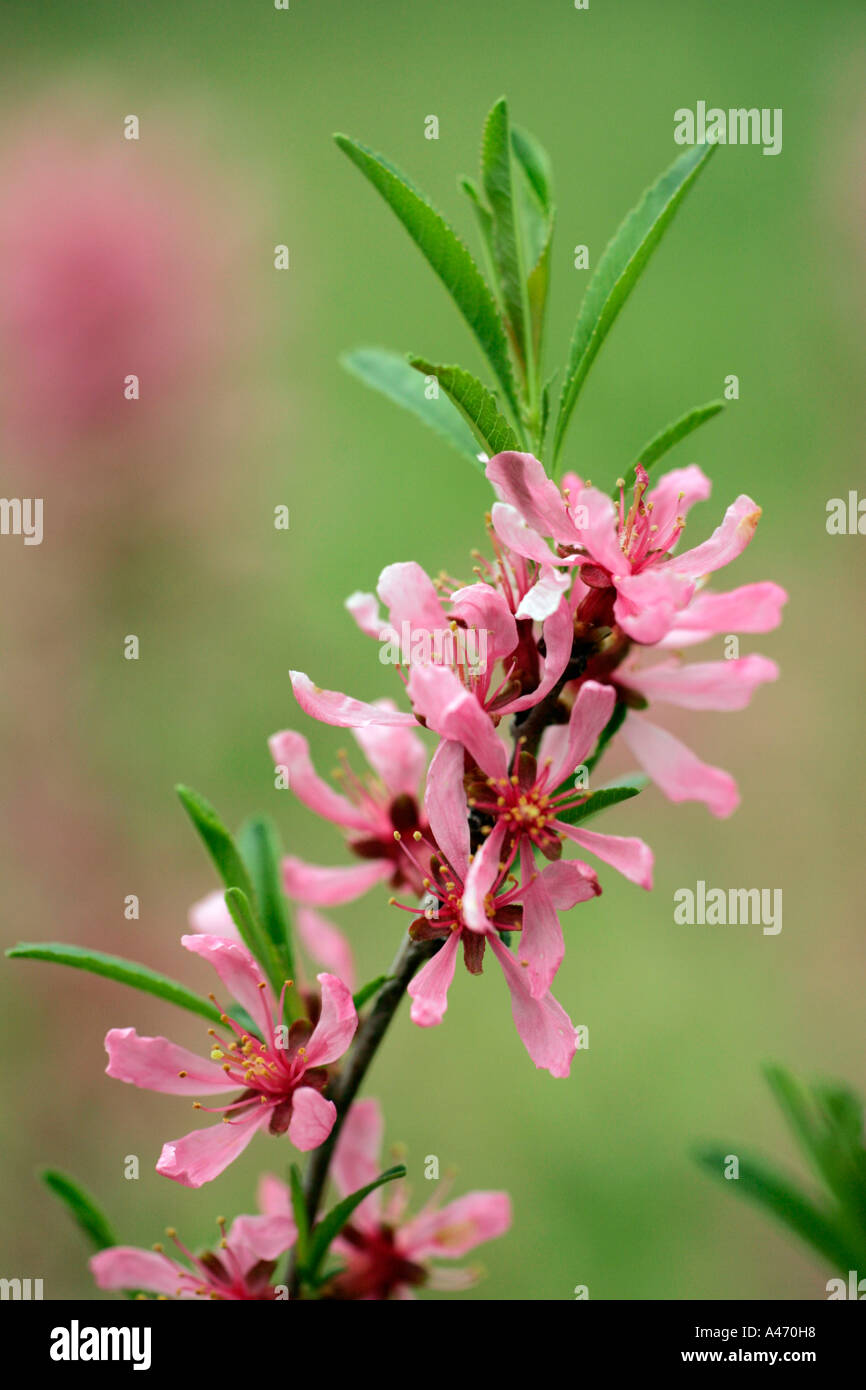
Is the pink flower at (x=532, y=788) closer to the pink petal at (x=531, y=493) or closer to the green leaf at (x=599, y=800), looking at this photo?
the green leaf at (x=599, y=800)

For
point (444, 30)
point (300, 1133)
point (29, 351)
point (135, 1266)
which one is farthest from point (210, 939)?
point (444, 30)

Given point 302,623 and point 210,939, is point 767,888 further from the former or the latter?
point 210,939

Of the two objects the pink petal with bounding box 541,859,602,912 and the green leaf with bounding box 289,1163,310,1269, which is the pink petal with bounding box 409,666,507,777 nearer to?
the pink petal with bounding box 541,859,602,912

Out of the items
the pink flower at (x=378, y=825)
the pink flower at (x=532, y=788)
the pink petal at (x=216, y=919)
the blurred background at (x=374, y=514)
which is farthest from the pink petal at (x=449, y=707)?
the blurred background at (x=374, y=514)

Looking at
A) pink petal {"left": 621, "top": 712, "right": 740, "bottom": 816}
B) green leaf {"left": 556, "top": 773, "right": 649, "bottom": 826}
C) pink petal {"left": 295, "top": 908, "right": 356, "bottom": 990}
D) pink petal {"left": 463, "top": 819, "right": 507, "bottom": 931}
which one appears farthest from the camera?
pink petal {"left": 295, "top": 908, "right": 356, "bottom": 990}

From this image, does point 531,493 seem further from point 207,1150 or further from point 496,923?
point 207,1150

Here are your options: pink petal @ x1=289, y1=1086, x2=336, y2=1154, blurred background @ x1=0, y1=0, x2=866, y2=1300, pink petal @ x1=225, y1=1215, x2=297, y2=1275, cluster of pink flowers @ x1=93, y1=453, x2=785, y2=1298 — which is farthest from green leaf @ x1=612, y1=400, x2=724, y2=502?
blurred background @ x1=0, y1=0, x2=866, y2=1300
